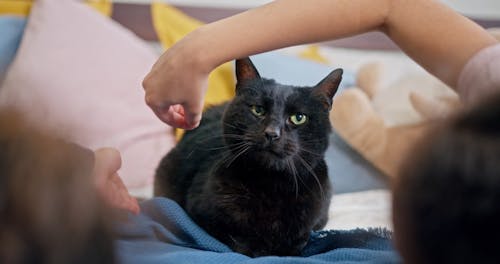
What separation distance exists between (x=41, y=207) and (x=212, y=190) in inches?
18.9

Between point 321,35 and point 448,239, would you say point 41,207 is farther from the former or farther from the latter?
point 321,35

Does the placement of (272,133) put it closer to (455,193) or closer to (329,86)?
(329,86)

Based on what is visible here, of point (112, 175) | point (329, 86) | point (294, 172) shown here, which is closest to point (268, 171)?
point (294, 172)

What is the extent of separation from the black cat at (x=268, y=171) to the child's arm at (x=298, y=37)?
9 centimetres

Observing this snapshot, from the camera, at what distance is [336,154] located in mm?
1181

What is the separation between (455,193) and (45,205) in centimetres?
26

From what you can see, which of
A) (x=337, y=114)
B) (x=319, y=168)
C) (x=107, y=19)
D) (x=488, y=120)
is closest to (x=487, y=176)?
Result: (x=488, y=120)

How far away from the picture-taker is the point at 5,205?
353 millimetres

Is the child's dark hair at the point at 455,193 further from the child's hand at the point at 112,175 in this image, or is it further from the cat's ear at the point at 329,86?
the cat's ear at the point at 329,86

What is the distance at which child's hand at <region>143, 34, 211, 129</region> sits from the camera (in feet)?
2.07

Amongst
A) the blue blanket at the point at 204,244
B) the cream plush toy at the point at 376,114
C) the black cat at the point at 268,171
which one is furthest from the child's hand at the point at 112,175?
the cream plush toy at the point at 376,114

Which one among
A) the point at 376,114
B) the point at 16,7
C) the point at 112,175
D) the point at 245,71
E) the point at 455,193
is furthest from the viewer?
the point at 16,7

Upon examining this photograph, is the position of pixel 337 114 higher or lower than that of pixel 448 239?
lower

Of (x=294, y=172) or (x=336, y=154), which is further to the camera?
(x=336, y=154)
